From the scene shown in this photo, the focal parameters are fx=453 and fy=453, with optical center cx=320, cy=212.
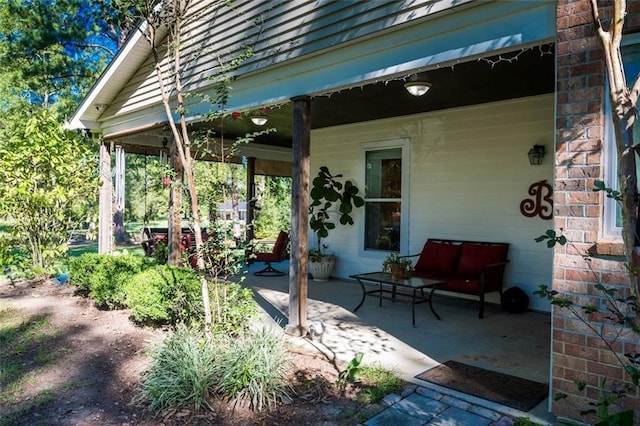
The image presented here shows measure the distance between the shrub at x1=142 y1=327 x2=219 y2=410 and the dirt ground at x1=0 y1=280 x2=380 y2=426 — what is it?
0.08 meters

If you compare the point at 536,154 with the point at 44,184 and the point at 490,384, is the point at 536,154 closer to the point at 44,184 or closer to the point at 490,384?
the point at 490,384

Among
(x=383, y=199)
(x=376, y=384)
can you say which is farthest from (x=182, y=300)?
(x=383, y=199)

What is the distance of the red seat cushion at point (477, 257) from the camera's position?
19.0 ft

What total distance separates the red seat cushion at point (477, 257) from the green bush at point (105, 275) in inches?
162

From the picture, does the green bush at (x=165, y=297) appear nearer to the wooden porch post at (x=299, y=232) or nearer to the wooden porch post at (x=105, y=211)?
the wooden porch post at (x=299, y=232)

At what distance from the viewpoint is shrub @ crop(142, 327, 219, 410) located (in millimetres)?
2893

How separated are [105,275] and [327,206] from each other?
3654 millimetres

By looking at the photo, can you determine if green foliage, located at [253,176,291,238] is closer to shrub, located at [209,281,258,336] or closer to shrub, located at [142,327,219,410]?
shrub, located at [209,281,258,336]

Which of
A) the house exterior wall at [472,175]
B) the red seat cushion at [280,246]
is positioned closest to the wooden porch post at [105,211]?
the red seat cushion at [280,246]

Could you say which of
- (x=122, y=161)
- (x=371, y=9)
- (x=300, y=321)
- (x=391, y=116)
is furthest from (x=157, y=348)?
(x=122, y=161)

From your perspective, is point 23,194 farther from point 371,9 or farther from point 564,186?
point 564,186

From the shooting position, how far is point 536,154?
5574 mm

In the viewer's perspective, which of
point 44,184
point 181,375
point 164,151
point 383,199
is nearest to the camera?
point 181,375

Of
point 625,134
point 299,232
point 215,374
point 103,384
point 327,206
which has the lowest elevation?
point 103,384
